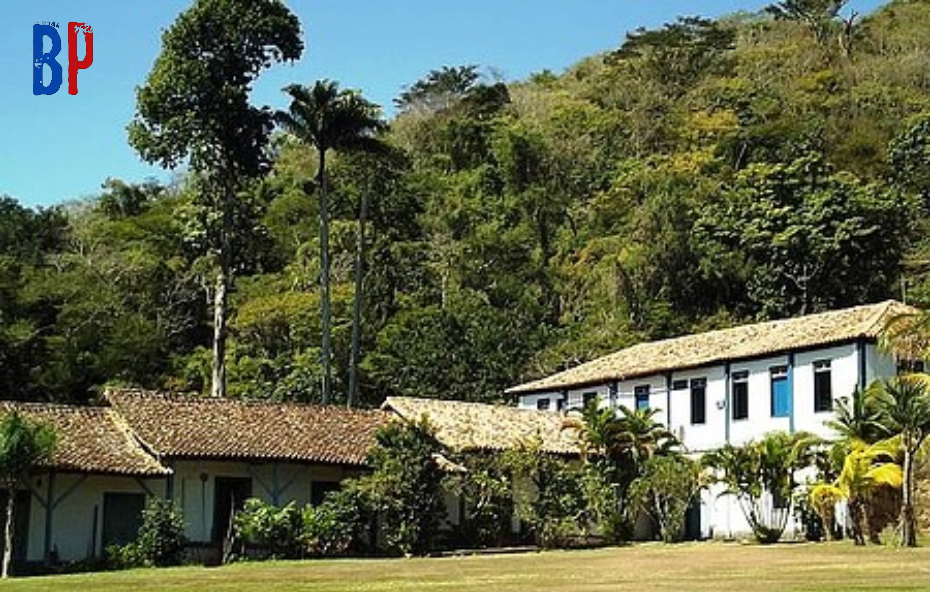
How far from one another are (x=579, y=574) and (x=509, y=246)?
4199cm

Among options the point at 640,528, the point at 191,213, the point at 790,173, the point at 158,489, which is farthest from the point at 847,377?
the point at 191,213

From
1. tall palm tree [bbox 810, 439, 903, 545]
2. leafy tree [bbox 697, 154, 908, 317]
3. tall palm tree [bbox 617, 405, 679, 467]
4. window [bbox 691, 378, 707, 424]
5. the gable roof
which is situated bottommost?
tall palm tree [bbox 810, 439, 903, 545]

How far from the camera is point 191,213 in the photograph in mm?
52281

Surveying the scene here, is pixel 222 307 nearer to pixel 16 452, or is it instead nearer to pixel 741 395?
pixel 16 452

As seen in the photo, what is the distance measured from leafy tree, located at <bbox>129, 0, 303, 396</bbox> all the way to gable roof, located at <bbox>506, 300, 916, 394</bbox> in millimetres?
12525

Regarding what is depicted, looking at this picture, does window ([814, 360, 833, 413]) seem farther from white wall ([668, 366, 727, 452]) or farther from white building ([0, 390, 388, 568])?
white building ([0, 390, 388, 568])

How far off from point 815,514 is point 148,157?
83.2 ft

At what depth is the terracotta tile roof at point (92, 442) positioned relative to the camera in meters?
31.5

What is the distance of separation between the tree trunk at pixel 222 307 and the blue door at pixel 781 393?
17.4 meters

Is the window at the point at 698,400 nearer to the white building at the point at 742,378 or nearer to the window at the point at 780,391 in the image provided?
the white building at the point at 742,378

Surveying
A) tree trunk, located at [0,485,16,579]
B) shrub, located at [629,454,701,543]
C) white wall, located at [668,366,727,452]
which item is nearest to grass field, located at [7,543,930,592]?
tree trunk, located at [0,485,16,579]

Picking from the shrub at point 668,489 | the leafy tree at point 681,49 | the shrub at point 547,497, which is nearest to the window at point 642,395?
the shrub at point 668,489

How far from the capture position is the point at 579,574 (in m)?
23.2

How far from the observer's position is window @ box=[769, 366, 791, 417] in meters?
36.9
